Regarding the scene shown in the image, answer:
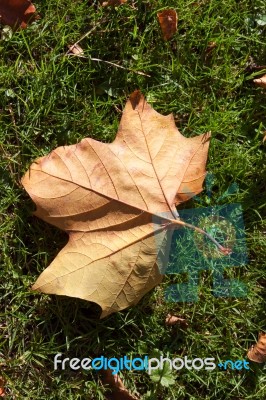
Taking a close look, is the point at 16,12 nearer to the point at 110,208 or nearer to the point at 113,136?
the point at 113,136

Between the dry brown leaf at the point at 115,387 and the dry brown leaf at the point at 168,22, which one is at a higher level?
the dry brown leaf at the point at 168,22

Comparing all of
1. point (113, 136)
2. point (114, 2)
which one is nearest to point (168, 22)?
point (114, 2)

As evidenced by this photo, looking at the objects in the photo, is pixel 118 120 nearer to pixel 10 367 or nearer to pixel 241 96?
pixel 241 96

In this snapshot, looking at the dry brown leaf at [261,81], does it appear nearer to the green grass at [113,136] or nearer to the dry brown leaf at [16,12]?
the green grass at [113,136]

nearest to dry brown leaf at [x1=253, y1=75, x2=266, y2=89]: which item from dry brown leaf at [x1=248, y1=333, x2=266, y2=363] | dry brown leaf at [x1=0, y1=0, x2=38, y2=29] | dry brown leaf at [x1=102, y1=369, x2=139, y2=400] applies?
dry brown leaf at [x1=0, y1=0, x2=38, y2=29]

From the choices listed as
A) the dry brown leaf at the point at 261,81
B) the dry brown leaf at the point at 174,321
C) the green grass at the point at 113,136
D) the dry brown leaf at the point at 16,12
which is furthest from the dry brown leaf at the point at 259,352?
the dry brown leaf at the point at 16,12

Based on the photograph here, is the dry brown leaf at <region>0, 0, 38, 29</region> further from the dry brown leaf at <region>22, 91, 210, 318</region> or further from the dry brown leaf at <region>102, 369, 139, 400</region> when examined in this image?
the dry brown leaf at <region>102, 369, 139, 400</region>
